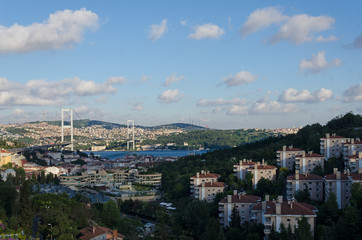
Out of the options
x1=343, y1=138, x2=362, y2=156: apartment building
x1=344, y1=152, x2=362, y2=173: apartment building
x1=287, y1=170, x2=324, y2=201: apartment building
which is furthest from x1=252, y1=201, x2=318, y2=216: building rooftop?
x1=343, y1=138, x2=362, y2=156: apartment building

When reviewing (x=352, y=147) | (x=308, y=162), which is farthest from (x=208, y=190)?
(x=352, y=147)

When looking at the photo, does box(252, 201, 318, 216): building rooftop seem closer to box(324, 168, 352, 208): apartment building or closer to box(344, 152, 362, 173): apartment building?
box(324, 168, 352, 208): apartment building

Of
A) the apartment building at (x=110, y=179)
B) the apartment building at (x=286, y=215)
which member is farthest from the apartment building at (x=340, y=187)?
the apartment building at (x=110, y=179)

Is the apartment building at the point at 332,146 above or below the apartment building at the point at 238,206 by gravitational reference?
above

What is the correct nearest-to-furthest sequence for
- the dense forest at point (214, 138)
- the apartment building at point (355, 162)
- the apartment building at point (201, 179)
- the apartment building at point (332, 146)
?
the apartment building at point (355, 162)
the apartment building at point (332, 146)
the apartment building at point (201, 179)
the dense forest at point (214, 138)

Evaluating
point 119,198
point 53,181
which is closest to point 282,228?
point 119,198

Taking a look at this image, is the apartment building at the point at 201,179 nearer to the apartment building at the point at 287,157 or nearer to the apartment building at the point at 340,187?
the apartment building at the point at 287,157

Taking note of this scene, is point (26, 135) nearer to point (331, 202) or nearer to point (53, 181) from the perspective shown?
point (53, 181)
